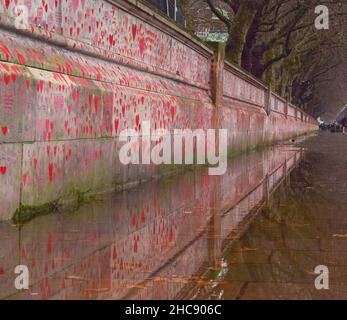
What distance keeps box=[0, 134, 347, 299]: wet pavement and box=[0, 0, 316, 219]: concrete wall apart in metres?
0.38

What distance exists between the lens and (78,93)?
25.5 feet

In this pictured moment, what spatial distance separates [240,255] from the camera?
17.1ft

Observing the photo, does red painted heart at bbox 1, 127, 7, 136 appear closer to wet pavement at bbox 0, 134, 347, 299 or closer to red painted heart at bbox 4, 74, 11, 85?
red painted heart at bbox 4, 74, 11, 85

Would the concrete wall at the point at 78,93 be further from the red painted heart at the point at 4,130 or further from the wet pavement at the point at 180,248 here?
the wet pavement at the point at 180,248

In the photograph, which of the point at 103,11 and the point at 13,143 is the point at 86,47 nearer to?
the point at 103,11

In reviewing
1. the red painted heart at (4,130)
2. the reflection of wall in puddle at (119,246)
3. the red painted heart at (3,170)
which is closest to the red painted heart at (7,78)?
the red painted heart at (4,130)

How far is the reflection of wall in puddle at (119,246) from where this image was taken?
13.8ft

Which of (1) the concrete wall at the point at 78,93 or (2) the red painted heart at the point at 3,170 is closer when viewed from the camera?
(2) the red painted heart at the point at 3,170

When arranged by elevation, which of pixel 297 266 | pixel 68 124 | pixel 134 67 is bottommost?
pixel 297 266

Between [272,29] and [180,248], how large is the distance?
28593 millimetres

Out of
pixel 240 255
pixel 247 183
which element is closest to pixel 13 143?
pixel 240 255

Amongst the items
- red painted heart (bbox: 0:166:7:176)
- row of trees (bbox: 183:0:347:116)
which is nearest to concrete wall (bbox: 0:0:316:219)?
red painted heart (bbox: 0:166:7:176)

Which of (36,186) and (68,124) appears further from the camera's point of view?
(68,124)
